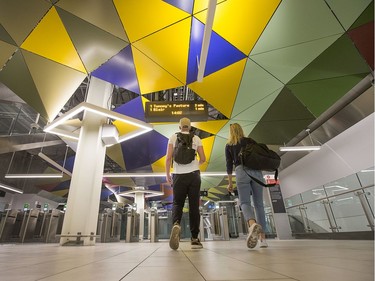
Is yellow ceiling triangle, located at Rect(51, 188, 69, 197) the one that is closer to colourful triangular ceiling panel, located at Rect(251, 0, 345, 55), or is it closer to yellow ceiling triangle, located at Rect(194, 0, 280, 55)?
yellow ceiling triangle, located at Rect(194, 0, 280, 55)

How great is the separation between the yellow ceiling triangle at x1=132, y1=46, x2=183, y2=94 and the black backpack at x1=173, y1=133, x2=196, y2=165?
11.5 ft

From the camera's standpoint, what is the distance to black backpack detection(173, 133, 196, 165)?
3037 mm

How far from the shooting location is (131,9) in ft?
15.3

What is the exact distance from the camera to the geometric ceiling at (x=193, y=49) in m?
4.71

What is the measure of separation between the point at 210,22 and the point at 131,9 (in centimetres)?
197

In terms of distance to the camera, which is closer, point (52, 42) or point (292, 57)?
point (52, 42)

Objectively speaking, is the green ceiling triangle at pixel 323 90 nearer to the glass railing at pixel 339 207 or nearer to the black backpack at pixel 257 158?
the glass railing at pixel 339 207

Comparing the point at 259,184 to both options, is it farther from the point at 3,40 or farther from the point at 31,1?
the point at 3,40

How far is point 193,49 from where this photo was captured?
5551 mm

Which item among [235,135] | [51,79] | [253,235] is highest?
[51,79]

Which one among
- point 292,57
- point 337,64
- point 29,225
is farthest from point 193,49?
point 29,225

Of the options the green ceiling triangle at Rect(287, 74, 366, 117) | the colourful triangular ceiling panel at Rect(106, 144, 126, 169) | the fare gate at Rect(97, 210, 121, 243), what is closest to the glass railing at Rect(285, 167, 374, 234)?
the green ceiling triangle at Rect(287, 74, 366, 117)

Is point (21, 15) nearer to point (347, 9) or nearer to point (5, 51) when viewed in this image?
point (5, 51)

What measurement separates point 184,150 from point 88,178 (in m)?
4.53
